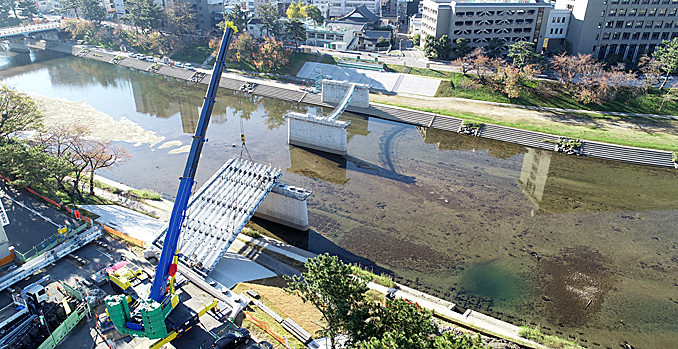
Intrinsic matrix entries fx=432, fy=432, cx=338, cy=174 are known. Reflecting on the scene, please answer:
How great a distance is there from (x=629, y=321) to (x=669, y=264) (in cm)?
796

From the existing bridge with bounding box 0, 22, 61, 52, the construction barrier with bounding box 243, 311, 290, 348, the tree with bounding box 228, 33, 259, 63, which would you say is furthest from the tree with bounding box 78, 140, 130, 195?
the existing bridge with bounding box 0, 22, 61, 52

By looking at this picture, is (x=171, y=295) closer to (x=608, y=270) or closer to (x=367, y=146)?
(x=608, y=270)

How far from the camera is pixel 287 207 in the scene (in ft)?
111

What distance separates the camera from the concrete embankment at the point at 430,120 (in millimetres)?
45237

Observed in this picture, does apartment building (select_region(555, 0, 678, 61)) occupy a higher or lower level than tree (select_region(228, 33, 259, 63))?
higher

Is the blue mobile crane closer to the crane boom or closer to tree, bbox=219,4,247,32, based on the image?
the crane boom

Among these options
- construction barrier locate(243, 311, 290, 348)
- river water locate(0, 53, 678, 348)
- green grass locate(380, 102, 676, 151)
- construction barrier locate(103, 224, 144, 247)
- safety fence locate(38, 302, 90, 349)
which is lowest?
river water locate(0, 53, 678, 348)

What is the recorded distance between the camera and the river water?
1072 inches

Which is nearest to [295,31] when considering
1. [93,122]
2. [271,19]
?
[271,19]

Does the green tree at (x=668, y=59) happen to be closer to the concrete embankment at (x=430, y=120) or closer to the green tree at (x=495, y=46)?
the concrete embankment at (x=430, y=120)

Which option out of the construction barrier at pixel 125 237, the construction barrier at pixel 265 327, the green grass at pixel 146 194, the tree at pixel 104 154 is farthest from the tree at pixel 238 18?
the construction barrier at pixel 265 327

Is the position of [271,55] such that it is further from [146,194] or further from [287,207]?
[287,207]

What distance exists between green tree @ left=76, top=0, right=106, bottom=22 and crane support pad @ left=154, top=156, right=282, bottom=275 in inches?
3389

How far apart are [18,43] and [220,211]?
9212 cm
